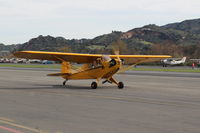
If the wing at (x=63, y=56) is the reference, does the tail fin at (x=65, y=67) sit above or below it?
below

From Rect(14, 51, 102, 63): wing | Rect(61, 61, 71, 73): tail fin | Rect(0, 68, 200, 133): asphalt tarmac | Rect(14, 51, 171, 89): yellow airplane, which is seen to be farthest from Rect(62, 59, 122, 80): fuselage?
Rect(0, 68, 200, 133): asphalt tarmac

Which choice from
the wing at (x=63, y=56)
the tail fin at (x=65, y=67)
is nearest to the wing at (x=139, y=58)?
the wing at (x=63, y=56)

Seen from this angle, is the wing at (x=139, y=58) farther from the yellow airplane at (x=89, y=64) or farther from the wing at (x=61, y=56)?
the wing at (x=61, y=56)

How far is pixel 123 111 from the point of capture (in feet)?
39.5

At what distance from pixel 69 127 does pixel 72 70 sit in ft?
49.6

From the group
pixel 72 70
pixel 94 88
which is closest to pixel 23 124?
pixel 94 88

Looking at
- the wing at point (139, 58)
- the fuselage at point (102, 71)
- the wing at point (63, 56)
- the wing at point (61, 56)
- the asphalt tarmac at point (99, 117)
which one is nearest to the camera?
the asphalt tarmac at point (99, 117)

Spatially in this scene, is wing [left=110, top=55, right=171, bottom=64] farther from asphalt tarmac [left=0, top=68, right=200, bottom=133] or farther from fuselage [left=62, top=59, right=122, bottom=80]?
asphalt tarmac [left=0, top=68, right=200, bottom=133]

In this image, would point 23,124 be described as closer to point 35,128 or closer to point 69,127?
point 35,128

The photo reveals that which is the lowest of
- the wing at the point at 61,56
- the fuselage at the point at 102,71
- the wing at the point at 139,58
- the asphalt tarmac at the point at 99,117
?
the asphalt tarmac at the point at 99,117

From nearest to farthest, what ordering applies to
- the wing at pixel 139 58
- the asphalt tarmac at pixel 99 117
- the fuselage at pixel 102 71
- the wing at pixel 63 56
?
1. the asphalt tarmac at pixel 99 117
2. the fuselage at pixel 102 71
3. the wing at pixel 63 56
4. the wing at pixel 139 58

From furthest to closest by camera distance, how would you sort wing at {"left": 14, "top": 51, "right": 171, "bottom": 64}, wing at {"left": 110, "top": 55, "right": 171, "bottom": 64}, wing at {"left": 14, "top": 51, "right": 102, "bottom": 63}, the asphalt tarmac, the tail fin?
wing at {"left": 110, "top": 55, "right": 171, "bottom": 64} → the tail fin → wing at {"left": 14, "top": 51, "right": 102, "bottom": 63} → wing at {"left": 14, "top": 51, "right": 171, "bottom": 64} → the asphalt tarmac

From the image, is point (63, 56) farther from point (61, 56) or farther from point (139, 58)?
point (139, 58)

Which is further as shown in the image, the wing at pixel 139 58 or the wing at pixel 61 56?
the wing at pixel 139 58
